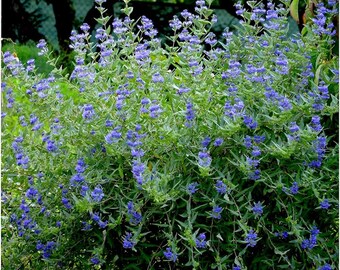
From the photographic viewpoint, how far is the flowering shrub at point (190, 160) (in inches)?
110

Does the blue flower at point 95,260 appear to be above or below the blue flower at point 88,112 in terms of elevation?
below

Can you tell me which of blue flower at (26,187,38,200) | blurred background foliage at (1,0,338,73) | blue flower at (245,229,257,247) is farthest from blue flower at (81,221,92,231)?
blurred background foliage at (1,0,338,73)

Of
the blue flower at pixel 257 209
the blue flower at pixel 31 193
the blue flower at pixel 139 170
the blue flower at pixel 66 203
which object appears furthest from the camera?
the blue flower at pixel 31 193

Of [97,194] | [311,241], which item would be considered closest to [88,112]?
[97,194]

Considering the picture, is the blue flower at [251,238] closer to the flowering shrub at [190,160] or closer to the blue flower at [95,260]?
Result: the flowering shrub at [190,160]

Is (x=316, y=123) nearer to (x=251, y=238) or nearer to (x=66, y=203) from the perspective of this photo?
(x=251, y=238)

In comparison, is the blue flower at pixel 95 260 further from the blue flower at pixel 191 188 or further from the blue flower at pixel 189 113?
the blue flower at pixel 189 113

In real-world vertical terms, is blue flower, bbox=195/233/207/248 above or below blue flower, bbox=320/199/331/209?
below

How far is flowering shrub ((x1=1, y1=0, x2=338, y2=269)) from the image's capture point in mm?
2793

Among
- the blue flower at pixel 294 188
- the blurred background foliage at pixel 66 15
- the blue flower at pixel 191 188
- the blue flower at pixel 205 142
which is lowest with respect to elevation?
the blurred background foliage at pixel 66 15

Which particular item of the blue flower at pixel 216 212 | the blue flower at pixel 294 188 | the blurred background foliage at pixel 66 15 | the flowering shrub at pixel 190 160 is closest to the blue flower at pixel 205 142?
the flowering shrub at pixel 190 160

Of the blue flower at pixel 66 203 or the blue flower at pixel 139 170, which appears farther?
the blue flower at pixel 66 203

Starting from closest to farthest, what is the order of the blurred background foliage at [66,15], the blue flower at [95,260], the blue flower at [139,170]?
the blue flower at [139,170] → the blue flower at [95,260] → the blurred background foliage at [66,15]

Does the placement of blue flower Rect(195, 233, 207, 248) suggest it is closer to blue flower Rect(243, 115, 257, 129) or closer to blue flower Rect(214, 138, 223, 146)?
blue flower Rect(214, 138, 223, 146)
